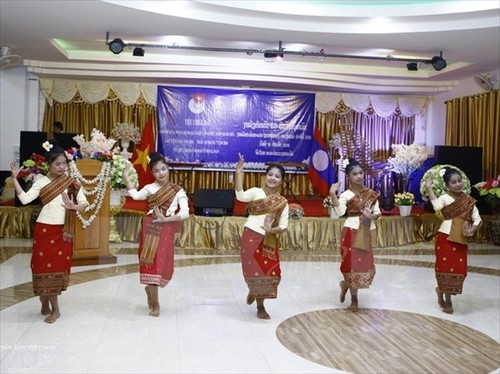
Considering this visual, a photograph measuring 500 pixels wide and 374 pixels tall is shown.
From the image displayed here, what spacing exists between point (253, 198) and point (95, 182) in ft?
9.46

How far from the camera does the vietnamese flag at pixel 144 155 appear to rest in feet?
36.4

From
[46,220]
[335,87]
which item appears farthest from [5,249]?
[335,87]

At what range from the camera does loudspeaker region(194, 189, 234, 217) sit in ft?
28.9

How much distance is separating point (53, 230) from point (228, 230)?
4242 millimetres

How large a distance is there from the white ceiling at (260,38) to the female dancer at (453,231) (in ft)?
10.8

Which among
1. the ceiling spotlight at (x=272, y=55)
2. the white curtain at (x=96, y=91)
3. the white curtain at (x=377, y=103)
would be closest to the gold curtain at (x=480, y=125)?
the white curtain at (x=377, y=103)

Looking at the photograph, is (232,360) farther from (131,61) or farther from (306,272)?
(131,61)

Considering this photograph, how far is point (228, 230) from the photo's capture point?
8680 millimetres

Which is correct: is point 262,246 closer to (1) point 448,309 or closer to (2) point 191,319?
(2) point 191,319

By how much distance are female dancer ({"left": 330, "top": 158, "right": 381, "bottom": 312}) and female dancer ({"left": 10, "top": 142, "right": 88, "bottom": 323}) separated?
2.30 metres

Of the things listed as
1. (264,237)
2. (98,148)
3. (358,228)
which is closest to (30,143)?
(98,148)

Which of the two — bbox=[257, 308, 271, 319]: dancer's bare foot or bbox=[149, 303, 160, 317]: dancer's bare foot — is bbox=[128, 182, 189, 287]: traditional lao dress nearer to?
bbox=[149, 303, 160, 317]: dancer's bare foot


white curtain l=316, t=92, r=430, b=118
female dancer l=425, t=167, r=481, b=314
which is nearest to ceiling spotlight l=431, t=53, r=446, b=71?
white curtain l=316, t=92, r=430, b=118

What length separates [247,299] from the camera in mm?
5363
